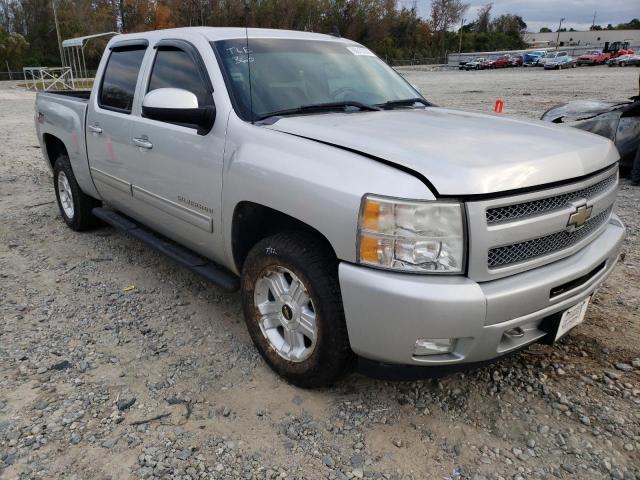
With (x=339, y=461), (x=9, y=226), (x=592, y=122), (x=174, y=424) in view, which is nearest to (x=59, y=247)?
(x=9, y=226)

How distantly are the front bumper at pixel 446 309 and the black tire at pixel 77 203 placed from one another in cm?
375

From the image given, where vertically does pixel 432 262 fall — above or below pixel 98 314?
above

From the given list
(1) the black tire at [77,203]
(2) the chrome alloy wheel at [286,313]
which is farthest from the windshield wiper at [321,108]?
(1) the black tire at [77,203]

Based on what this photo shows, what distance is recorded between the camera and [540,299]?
221 cm

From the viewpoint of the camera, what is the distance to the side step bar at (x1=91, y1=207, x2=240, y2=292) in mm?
3104

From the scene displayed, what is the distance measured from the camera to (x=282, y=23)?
71688 mm

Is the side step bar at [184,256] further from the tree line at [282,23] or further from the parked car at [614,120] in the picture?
the tree line at [282,23]

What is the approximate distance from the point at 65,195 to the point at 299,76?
3.36m

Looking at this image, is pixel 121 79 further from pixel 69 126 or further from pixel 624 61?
pixel 624 61

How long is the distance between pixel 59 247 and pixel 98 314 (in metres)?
1.67

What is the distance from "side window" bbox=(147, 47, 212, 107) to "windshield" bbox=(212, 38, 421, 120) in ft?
0.67

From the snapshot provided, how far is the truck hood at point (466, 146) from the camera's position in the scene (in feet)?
6.83

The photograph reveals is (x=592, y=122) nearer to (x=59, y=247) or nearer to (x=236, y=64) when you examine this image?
(x=236, y=64)

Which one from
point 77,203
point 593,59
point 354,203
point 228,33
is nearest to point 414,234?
point 354,203
